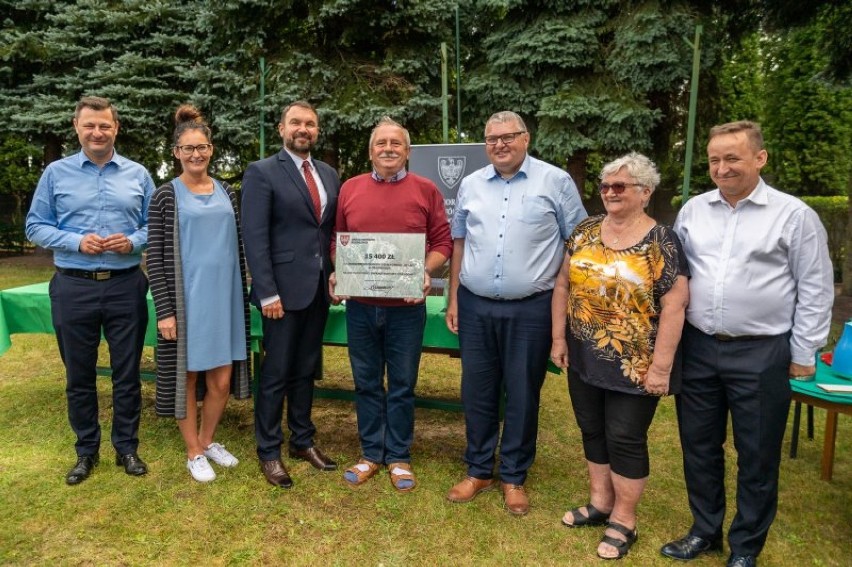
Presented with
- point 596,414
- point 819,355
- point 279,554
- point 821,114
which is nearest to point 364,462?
point 279,554

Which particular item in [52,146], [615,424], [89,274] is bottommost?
[615,424]

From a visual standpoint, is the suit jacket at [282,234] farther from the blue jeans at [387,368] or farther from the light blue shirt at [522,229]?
the light blue shirt at [522,229]

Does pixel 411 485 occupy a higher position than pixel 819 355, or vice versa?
pixel 819 355

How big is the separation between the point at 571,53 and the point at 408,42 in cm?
269

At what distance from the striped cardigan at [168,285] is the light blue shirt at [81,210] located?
8.2 inches

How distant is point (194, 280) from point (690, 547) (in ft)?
9.21

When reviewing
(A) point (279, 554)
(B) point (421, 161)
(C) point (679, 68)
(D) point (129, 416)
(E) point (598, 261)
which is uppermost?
(C) point (679, 68)

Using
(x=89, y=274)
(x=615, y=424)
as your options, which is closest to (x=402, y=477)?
(x=615, y=424)

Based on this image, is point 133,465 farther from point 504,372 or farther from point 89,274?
point 504,372

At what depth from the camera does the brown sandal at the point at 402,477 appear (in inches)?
140

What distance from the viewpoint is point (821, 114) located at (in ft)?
60.0

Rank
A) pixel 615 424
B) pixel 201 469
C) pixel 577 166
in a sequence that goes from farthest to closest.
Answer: pixel 577 166, pixel 201 469, pixel 615 424

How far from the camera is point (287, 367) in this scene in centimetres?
353

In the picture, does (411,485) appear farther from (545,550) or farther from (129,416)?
(129,416)
